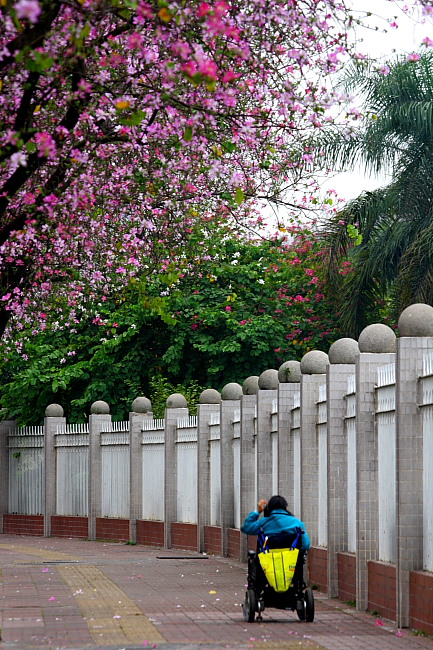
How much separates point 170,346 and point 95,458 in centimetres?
347

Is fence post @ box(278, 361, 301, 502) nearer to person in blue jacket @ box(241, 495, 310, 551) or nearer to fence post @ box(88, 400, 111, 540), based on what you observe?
person in blue jacket @ box(241, 495, 310, 551)

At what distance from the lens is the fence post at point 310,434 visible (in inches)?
574

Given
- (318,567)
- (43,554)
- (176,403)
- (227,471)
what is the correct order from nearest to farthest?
(318,567) → (227,471) → (43,554) → (176,403)

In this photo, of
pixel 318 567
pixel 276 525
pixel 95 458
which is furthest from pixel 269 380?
pixel 95 458

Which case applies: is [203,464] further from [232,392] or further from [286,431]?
[286,431]

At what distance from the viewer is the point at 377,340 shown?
40.1 ft

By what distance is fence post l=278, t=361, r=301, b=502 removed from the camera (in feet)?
52.3

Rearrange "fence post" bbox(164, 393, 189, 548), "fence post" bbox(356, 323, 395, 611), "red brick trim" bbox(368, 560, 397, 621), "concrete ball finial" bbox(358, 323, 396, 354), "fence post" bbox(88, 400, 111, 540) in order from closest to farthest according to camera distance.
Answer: "red brick trim" bbox(368, 560, 397, 621)
"fence post" bbox(356, 323, 395, 611)
"concrete ball finial" bbox(358, 323, 396, 354)
"fence post" bbox(164, 393, 189, 548)
"fence post" bbox(88, 400, 111, 540)

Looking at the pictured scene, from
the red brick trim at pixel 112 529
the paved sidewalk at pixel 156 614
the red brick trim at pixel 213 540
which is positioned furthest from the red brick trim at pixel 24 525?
the paved sidewalk at pixel 156 614

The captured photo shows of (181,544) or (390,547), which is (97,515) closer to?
(181,544)

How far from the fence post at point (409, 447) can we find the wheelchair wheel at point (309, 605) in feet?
2.53

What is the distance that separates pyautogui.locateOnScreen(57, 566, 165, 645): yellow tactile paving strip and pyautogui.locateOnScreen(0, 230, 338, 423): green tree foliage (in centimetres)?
988

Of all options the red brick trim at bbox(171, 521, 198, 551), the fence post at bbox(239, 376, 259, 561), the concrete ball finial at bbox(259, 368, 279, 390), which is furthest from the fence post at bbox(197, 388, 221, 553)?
the concrete ball finial at bbox(259, 368, 279, 390)

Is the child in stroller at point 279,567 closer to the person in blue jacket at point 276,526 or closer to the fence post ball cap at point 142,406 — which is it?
the person in blue jacket at point 276,526
